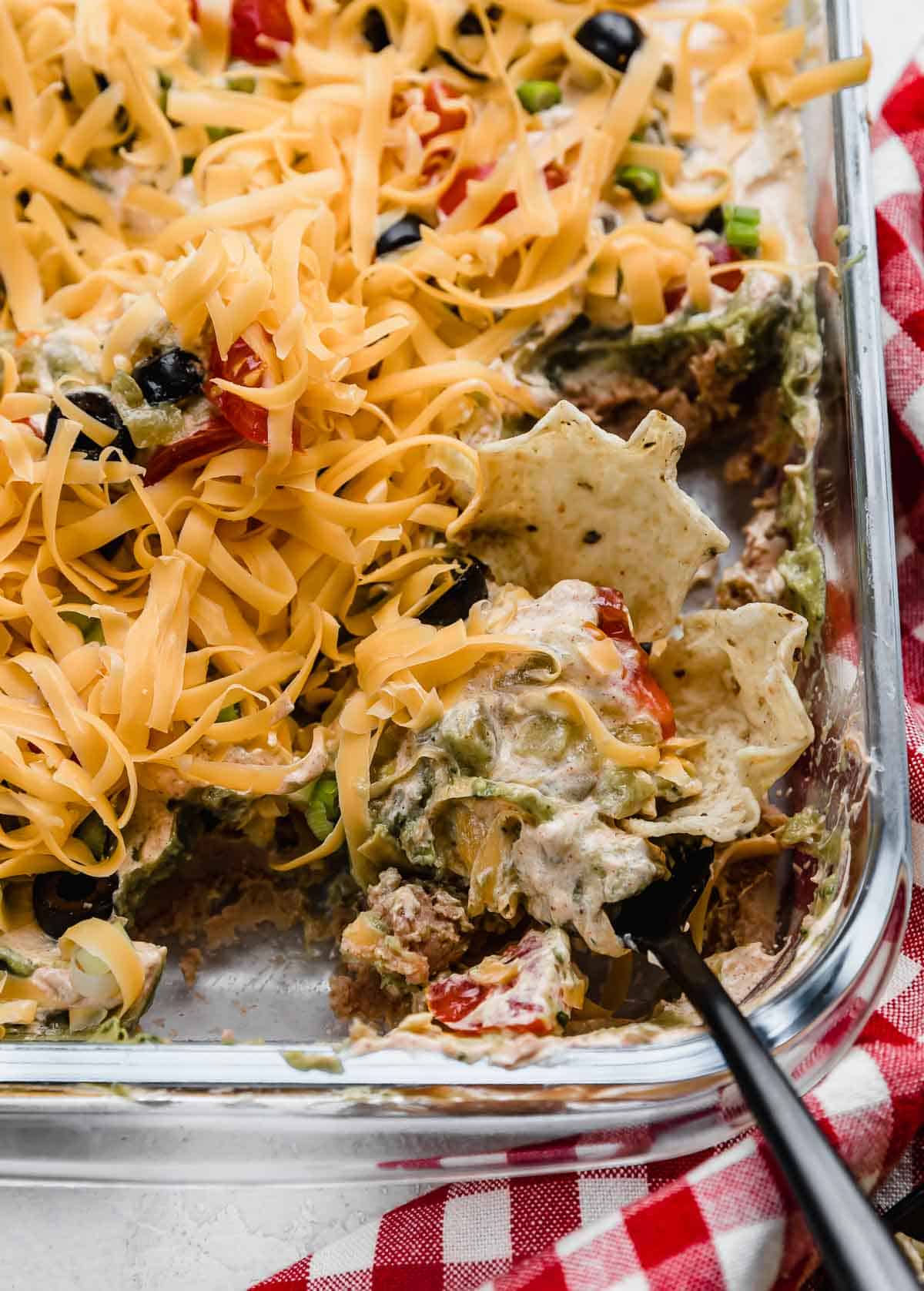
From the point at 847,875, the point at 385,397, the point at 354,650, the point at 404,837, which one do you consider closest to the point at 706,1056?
the point at 847,875

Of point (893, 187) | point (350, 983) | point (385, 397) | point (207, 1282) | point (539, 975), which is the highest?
point (893, 187)

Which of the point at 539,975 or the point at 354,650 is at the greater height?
the point at 354,650

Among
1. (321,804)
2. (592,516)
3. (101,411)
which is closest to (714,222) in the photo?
(592,516)

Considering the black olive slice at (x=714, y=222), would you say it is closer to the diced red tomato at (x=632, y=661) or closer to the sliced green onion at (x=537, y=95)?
the sliced green onion at (x=537, y=95)

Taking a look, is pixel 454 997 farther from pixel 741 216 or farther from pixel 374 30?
pixel 374 30

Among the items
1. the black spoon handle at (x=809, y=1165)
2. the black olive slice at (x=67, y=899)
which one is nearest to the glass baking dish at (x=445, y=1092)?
the black spoon handle at (x=809, y=1165)

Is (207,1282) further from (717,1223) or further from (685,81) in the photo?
(685,81)

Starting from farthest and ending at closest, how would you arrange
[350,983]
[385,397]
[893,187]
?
1. [893,187]
2. [385,397]
3. [350,983]

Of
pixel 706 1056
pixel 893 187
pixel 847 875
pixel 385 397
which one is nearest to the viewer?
pixel 706 1056
